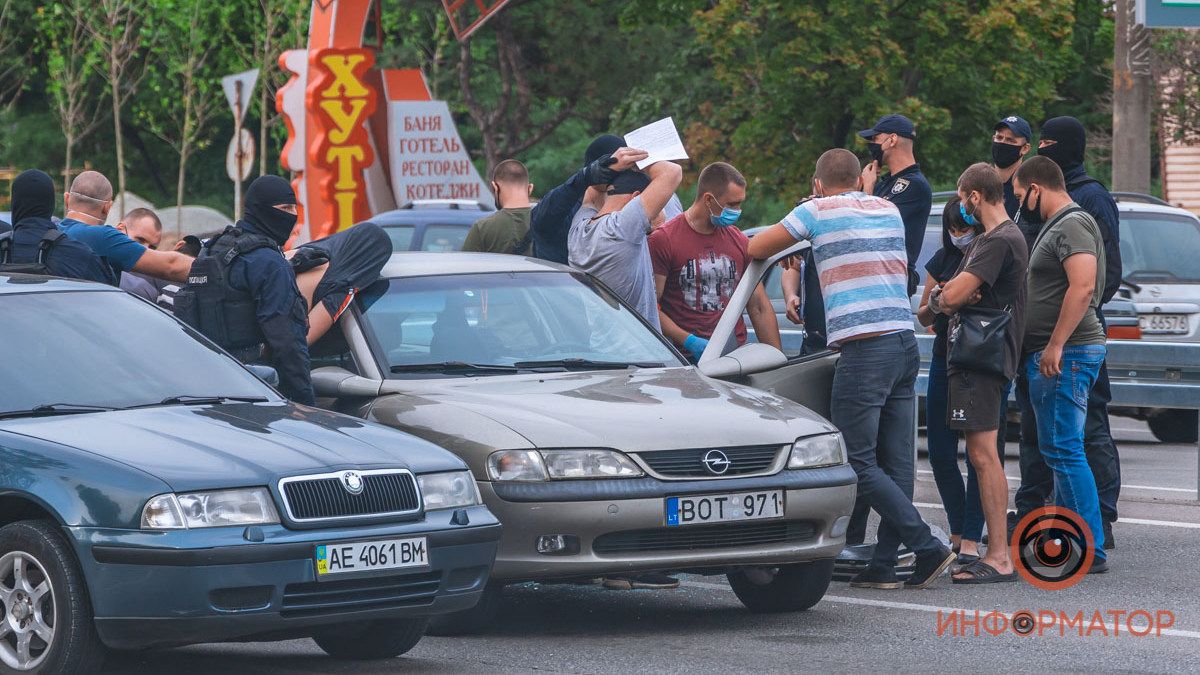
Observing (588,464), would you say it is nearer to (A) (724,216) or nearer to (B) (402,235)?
(A) (724,216)

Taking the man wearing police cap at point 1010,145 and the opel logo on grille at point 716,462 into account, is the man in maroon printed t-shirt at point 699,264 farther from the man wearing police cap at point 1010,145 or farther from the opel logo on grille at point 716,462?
the opel logo on grille at point 716,462

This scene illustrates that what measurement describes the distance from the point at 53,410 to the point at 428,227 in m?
12.0

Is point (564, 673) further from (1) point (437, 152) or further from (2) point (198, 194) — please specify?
(2) point (198, 194)

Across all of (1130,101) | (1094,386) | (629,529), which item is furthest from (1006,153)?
(1130,101)

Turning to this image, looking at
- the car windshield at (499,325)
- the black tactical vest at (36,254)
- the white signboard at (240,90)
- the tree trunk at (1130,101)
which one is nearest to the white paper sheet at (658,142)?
the car windshield at (499,325)

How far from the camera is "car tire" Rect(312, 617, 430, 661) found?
691 centimetres

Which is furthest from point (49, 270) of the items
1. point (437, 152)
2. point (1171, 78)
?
point (1171, 78)

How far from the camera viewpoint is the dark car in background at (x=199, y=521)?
5.97 metres

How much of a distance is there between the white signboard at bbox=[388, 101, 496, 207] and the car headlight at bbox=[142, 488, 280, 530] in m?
23.0

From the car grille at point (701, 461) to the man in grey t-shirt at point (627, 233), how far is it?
1796mm

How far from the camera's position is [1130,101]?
70.5 feet

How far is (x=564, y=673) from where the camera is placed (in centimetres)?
673

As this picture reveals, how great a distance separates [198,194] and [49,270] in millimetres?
45582

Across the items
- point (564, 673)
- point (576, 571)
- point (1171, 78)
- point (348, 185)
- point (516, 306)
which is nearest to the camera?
point (564, 673)
